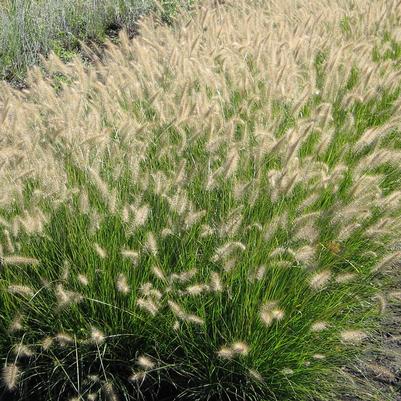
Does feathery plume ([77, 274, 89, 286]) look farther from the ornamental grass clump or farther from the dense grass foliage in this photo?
the dense grass foliage

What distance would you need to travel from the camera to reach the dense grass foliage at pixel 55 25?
6332 mm

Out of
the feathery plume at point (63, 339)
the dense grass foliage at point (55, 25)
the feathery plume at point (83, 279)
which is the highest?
the feathery plume at point (83, 279)

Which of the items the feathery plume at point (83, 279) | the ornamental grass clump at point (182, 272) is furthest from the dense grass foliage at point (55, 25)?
the feathery plume at point (83, 279)

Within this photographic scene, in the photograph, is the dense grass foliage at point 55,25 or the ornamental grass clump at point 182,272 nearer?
the ornamental grass clump at point 182,272

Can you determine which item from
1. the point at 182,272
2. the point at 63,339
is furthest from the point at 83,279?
the point at 182,272

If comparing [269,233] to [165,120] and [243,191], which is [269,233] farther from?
[165,120]

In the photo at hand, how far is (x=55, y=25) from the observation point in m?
7.00

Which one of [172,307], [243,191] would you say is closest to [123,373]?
[172,307]

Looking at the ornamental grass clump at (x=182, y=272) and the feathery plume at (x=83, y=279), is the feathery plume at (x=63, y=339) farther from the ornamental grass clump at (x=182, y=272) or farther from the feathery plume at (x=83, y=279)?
the feathery plume at (x=83, y=279)

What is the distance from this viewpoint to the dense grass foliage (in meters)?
6.33

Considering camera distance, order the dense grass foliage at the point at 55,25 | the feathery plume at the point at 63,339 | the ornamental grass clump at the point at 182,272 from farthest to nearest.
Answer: the dense grass foliage at the point at 55,25
the ornamental grass clump at the point at 182,272
the feathery plume at the point at 63,339

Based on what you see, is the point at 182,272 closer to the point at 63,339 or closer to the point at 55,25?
the point at 63,339

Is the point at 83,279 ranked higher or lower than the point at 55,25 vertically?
higher

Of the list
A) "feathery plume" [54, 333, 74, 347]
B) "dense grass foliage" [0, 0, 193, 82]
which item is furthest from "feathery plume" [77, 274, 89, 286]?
"dense grass foliage" [0, 0, 193, 82]
